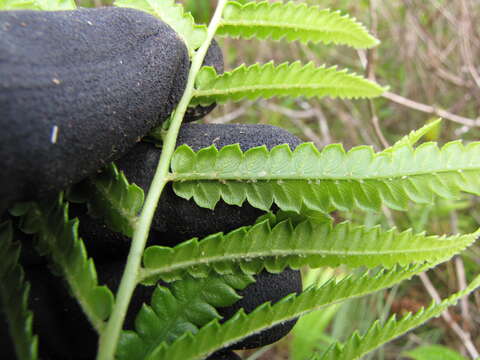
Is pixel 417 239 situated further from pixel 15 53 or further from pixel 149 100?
pixel 15 53

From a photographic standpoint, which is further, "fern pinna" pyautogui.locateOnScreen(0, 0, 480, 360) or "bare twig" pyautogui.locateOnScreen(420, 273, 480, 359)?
"bare twig" pyautogui.locateOnScreen(420, 273, 480, 359)

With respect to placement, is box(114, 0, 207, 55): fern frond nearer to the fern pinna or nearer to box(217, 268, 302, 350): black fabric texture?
the fern pinna

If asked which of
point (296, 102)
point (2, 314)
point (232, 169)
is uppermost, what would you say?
point (232, 169)

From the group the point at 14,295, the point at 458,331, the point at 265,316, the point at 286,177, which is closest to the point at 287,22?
the point at 286,177

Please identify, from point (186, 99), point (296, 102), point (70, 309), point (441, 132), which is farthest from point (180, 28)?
point (296, 102)

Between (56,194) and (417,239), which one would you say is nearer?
(56,194)

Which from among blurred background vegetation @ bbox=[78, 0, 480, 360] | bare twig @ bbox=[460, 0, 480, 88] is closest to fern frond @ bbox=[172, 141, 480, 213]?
blurred background vegetation @ bbox=[78, 0, 480, 360]

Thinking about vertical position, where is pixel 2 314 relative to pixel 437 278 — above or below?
above
